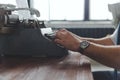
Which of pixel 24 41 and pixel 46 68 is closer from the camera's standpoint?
pixel 46 68

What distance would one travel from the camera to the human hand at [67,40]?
107 centimetres

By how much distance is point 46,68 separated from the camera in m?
0.90

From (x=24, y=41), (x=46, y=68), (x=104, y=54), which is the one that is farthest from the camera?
(x=24, y=41)

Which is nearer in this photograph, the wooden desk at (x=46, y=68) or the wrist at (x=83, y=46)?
the wooden desk at (x=46, y=68)

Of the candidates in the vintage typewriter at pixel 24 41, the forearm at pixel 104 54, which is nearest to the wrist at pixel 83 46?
the forearm at pixel 104 54

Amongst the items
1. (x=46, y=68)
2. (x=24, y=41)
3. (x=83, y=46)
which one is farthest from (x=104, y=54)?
(x=24, y=41)

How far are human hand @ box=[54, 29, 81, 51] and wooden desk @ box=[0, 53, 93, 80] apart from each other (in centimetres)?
7

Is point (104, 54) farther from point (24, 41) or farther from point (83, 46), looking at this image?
point (24, 41)

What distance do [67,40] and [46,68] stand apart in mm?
236

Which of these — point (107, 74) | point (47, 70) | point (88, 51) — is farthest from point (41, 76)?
point (107, 74)

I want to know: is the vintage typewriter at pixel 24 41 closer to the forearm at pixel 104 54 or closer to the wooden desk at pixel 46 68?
the wooden desk at pixel 46 68

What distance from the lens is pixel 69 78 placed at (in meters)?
0.75

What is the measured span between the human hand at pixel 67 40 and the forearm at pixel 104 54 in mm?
66

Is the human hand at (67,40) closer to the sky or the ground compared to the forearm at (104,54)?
closer to the sky
